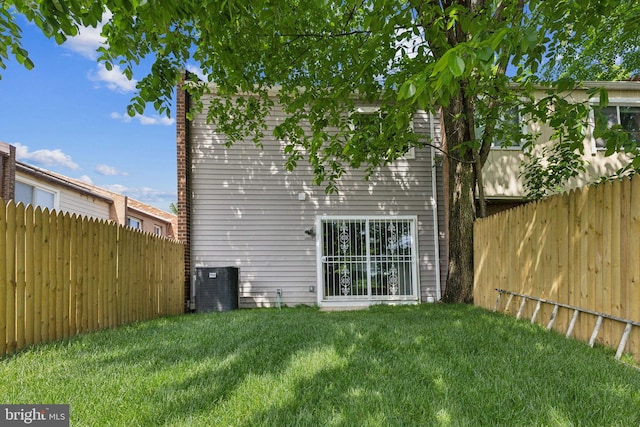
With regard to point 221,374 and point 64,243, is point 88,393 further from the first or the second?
point 64,243

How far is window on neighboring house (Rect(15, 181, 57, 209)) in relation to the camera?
10188 millimetres

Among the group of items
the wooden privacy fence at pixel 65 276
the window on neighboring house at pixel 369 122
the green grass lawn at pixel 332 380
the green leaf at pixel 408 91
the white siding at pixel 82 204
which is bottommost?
the green grass lawn at pixel 332 380

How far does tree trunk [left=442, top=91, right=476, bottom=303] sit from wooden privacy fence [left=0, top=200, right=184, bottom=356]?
17.5 ft

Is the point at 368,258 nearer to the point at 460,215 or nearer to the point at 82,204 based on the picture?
the point at 460,215

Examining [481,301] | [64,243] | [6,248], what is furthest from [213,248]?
[481,301]

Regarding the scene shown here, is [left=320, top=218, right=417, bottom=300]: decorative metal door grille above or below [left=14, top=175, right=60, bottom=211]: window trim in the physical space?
below

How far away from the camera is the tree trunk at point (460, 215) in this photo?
6.64m

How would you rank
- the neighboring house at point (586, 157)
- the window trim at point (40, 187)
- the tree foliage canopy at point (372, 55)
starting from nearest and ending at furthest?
the tree foliage canopy at point (372, 55) < the neighboring house at point (586, 157) < the window trim at point (40, 187)

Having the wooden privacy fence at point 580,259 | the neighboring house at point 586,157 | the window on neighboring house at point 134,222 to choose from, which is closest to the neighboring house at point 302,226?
the neighboring house at point 586,157

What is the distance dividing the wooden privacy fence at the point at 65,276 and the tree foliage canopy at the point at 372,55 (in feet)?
4.87

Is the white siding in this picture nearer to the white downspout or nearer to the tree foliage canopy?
the tree foliage canopy

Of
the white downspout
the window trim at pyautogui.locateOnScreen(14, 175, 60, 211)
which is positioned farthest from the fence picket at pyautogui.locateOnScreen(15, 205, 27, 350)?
the window trim at pyautogui.locateOnScreen(14, 175, 60, 211)

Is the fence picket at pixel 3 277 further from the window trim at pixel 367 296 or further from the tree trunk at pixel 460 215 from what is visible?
the tree trunk at pixel 460 215

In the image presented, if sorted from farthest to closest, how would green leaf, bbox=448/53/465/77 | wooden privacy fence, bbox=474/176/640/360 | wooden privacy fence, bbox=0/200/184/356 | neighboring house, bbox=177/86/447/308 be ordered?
neighboring house, bbox=177/86/447/308 < wooden privacy fence, bbox=0/200/184/356 < wooden privacy fence, bbox=474/176/640/360 < green leaf, bbox=448/53/465/77
